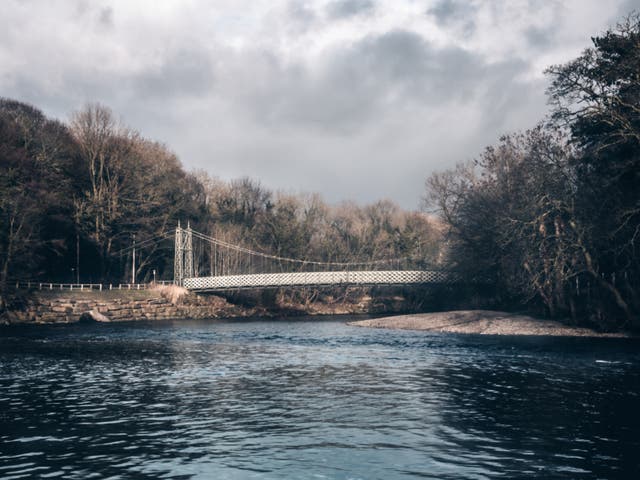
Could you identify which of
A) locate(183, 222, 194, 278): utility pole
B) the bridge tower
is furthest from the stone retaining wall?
locate(183, 222, 194, 278): utility pole

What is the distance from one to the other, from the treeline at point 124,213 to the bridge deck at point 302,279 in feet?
31.5

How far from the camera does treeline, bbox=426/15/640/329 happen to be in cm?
3547

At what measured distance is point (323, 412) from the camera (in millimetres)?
17953

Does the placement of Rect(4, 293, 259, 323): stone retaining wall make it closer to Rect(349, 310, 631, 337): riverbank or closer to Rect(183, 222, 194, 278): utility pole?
Rect(183, 222, 194, 278): utility pole

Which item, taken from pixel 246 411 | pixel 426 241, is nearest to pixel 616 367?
pixel 246 411

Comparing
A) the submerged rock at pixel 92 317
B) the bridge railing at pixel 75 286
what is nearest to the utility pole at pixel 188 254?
the bridge railing at pixel 75 286

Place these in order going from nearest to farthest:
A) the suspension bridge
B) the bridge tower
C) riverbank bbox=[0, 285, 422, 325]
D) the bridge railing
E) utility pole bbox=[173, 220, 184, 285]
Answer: riverbank bbox=[0, 285, 422, 325], the bridge railing, the suspension bridge, utility pole bbox=[173, 220, 184, 285], the bridge tower

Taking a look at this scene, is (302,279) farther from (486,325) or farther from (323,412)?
(323,412)

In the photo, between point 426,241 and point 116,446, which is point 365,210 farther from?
point 116,446

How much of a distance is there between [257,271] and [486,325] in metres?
38.3

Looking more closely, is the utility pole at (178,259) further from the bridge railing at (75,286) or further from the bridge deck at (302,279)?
the bridge deck at (302,279)

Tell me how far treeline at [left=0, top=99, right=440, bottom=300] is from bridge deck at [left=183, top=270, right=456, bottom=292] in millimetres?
9608

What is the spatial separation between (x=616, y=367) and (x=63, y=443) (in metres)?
21.1

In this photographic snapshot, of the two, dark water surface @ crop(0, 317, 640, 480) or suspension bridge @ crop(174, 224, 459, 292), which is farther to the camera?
suspension bridge @ crop(174, 224, 459, 292)
